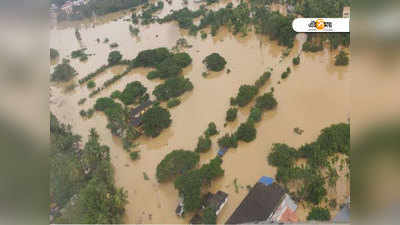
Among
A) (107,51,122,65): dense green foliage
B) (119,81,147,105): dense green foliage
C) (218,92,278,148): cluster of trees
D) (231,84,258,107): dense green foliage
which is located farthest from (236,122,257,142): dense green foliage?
(107,51,122,65): dense green foliage

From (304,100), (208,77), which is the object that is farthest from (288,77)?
(208,77)

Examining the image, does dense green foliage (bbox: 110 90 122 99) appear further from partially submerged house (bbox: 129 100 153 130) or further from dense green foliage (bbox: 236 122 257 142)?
dense green foliage (bbox: 236 122 257 142)

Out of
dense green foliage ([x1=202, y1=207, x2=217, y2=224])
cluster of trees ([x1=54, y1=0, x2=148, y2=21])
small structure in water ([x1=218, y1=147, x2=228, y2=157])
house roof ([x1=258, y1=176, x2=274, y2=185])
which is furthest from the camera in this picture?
cluster of trees ([x1=54, y1=0, x2=148, y2=21])

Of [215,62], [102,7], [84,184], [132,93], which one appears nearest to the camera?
[84,184]

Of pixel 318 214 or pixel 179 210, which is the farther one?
pixel 179 210

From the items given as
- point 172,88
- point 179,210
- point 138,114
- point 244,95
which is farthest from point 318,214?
point 172,88

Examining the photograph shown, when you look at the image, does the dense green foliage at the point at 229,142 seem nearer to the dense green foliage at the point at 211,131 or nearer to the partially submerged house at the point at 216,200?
the dense green foliage at the point at 211,131

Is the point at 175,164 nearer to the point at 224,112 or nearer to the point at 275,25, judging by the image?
the point at 224,112

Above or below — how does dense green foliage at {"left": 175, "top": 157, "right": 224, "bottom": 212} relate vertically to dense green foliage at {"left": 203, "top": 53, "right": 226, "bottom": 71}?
below

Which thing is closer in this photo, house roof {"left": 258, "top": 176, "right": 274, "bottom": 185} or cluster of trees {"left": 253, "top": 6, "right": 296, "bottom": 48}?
house roof {"left": 258, "top": 176, "right": 274, "bottom": 185}
